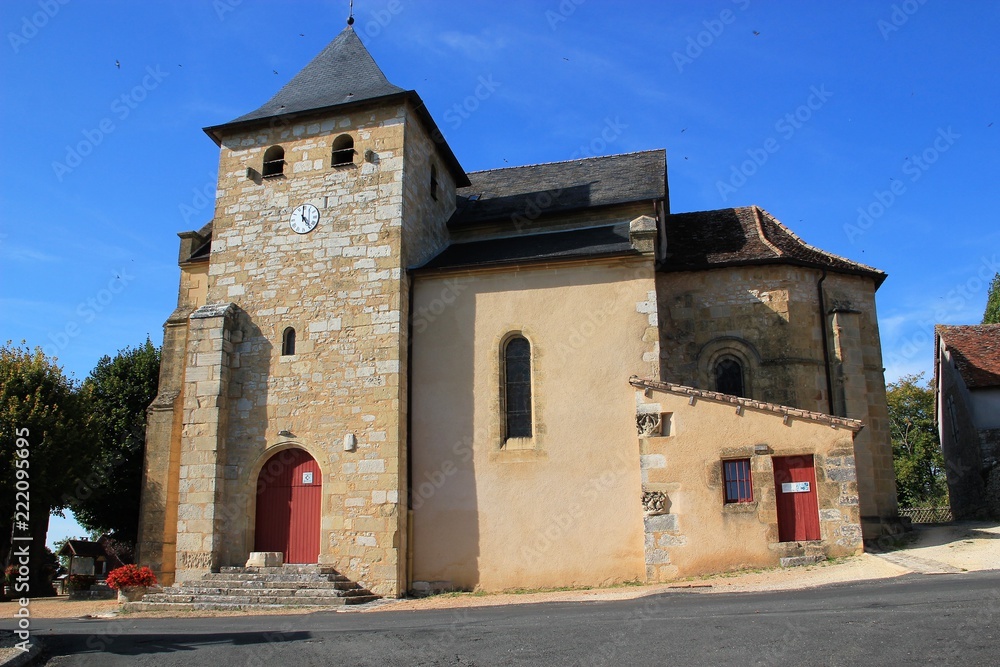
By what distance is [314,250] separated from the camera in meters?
16.3

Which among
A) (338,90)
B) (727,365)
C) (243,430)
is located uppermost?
(338,90)

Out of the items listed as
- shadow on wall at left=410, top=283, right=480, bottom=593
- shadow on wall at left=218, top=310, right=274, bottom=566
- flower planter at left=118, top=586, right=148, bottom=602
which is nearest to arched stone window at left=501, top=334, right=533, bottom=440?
shadow on wall at left=410, top=283, right=480, bottom=593

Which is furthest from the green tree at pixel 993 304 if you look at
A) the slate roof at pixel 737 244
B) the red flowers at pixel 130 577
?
the red flowers at pixel 130 577

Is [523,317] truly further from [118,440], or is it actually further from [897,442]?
[897,442]

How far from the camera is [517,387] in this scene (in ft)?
50.9

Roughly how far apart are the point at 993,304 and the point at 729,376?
2690cm

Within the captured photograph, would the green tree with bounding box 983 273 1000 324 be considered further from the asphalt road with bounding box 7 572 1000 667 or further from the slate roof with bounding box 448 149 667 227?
the asphalt road with bounding box 7 572 1000 667

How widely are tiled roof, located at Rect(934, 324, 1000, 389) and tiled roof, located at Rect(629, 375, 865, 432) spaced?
9957mm

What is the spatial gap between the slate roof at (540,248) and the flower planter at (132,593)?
25.8 ft

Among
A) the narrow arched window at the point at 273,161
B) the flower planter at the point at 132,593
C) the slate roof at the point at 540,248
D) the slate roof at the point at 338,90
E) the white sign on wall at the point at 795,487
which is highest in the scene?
the slate roof at the point at 338,90

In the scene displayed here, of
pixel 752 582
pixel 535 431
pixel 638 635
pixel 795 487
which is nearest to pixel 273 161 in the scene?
pixel 535 431

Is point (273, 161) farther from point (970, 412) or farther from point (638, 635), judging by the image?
point (970, 412)

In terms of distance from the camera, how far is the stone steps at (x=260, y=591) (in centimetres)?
1336

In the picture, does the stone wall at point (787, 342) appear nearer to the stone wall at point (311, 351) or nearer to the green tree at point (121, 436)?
the stone wall at point (311, 351)
